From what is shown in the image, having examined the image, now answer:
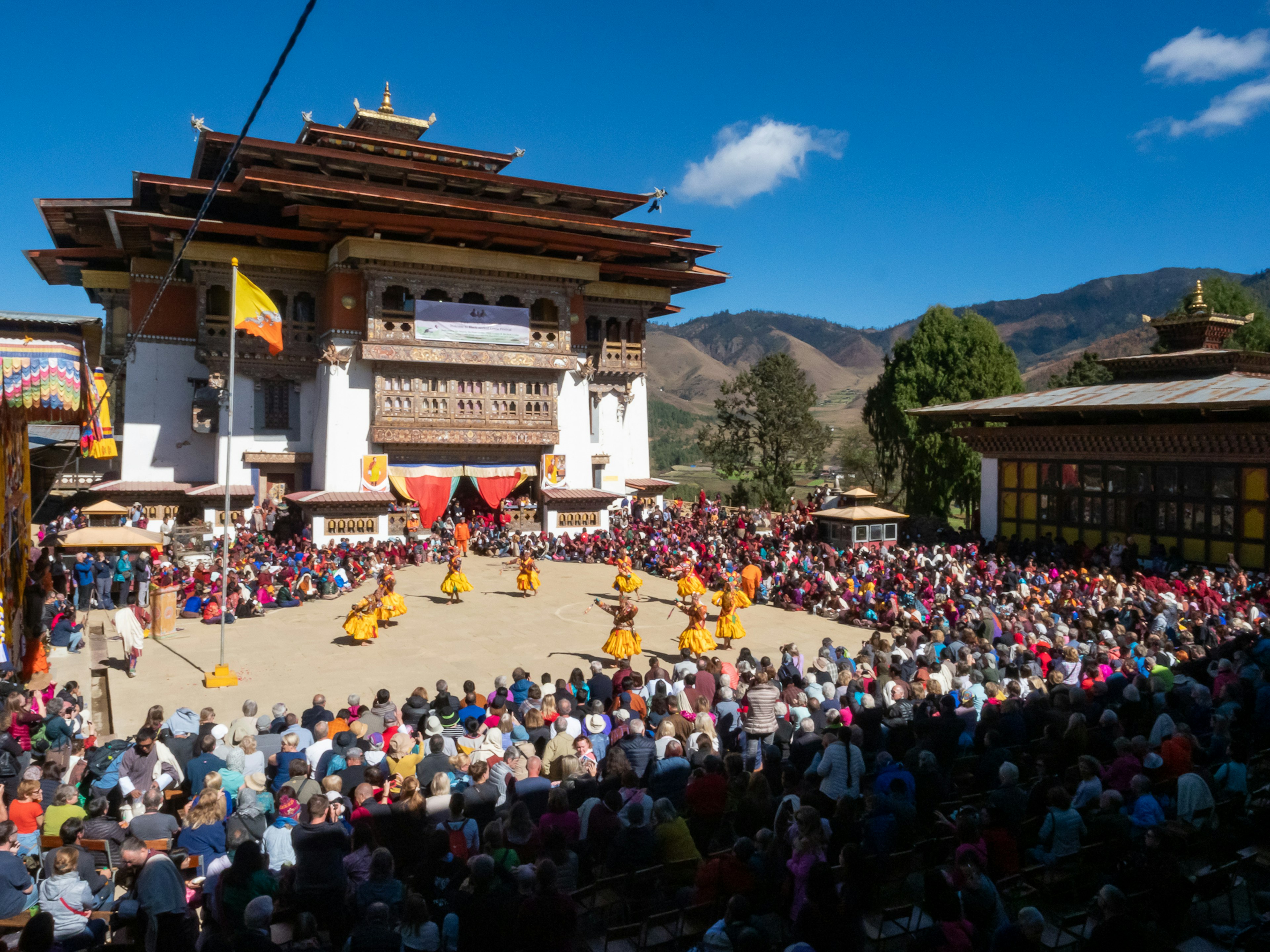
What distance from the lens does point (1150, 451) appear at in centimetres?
2603

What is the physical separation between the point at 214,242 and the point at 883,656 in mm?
28222

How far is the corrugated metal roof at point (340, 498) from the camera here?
28.5 metres

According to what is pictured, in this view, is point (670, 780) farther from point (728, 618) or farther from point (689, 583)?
point (689, 583)

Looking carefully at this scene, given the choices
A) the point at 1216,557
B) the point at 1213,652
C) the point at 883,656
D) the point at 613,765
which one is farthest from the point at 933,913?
the point at 1216,557

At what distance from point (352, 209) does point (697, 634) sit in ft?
75.4

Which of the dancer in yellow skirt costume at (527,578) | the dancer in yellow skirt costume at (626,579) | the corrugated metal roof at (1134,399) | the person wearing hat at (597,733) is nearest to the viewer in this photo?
the person wearing hat at (597,733)

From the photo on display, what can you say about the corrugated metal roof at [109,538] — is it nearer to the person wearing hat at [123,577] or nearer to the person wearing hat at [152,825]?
the person wearing hat at [123,577]

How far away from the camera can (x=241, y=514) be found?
30.9 meters

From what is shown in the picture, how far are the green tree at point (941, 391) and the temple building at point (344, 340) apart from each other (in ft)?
55.4

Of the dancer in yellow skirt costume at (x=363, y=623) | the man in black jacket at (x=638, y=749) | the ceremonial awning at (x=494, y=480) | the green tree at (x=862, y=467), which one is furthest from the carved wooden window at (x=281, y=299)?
the green tree at (x=862, y=467)

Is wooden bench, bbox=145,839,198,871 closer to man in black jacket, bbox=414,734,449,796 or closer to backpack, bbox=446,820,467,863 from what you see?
man in black jacket, bbox=414,734,449,796

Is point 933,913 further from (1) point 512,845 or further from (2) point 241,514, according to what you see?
(2) point 241,514

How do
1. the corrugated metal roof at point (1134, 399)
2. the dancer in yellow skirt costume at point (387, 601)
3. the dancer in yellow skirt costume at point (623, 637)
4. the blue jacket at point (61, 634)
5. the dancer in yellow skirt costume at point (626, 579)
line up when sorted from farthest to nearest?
the corrugated metal roof at point (1134, 399) < the dancer in yellow skirt costume at point (626, 579) < the dancer in yellow skirt costume at point (387, 601) < the blue jacket at point (61, 634) < the dancer in yellow skirt costume at point (623, 637)

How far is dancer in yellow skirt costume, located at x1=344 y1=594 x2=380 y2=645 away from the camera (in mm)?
17297
